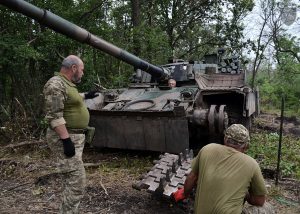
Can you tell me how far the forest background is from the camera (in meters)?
9.80

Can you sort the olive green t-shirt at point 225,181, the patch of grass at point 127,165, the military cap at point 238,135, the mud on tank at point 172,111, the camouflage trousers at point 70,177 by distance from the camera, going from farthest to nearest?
the mud on tank at point 172,111
the patch of grass at point 127,165
the camouflage trousers at point 70,177
the military cap at point 238,135
the olive green t-shirt at point 225,181

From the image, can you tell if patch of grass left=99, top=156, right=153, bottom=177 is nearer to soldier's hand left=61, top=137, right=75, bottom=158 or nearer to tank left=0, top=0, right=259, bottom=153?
tank left=0, top=0, right=259, bottom=153

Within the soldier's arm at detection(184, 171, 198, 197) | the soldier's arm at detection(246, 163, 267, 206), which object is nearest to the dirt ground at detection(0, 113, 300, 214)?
the soldier's arm at detection(184, 171, 198, 197)

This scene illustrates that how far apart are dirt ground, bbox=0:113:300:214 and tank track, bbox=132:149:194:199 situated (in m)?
0.36

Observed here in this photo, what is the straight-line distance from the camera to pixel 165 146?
7438mm

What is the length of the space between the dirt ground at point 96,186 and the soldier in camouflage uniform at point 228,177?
192 cm

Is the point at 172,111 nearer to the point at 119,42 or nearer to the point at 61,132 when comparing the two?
the point at 61,132

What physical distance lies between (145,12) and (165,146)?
471 inches

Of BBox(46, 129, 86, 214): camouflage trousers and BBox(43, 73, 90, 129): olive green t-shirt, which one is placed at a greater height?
BBox(43, 73, 90, 129): olive green t-shirt

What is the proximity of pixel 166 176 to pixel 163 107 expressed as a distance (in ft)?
8.61

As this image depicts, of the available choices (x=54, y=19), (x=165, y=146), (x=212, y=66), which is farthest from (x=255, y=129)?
(x=54, y=19)

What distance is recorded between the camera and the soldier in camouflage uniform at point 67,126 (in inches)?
172

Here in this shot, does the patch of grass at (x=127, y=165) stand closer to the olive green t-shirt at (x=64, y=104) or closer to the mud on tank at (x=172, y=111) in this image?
the mud on tank at (x=172, y=111)

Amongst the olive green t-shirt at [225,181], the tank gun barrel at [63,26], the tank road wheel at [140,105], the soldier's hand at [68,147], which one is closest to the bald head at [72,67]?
the soldier's hand at [68,147]
